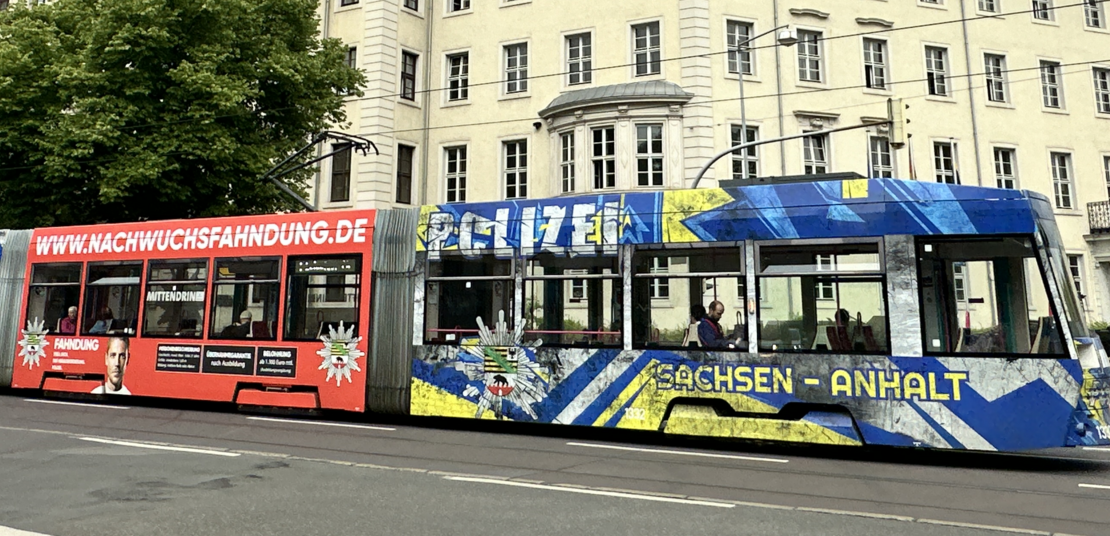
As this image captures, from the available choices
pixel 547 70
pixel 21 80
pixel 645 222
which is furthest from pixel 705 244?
pixel 547 70

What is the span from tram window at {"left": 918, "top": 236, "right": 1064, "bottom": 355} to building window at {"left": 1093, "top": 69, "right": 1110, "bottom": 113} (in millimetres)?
26480

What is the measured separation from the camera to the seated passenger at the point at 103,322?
44.0 feet

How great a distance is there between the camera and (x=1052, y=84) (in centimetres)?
2939

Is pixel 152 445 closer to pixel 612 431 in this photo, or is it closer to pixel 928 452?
pixel 612 431

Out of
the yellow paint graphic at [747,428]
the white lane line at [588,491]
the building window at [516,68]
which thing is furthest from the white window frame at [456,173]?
the white lane line at [588,491]

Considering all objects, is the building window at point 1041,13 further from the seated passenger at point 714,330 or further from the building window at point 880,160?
the seated passenger at point 714,330

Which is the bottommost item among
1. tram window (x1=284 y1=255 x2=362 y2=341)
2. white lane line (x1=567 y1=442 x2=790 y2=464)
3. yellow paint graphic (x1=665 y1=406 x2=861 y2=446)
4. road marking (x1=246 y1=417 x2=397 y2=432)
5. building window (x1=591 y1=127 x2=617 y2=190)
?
white lane line (x1=567 y1=442 x2=790 y2=464)

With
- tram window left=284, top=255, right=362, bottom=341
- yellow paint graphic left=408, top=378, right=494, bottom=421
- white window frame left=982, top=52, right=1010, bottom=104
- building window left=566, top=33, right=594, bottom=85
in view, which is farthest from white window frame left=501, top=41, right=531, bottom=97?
yellow paint graphic left=408, top=378, right=494, bottom=421

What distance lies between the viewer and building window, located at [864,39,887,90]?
27281 millimetres

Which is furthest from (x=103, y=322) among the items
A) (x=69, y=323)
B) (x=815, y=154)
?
(x=815, y=154)

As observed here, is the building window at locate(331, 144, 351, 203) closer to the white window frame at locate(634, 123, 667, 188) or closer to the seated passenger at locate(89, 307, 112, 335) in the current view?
the white window frame at locate(634, 123, 667, 188)

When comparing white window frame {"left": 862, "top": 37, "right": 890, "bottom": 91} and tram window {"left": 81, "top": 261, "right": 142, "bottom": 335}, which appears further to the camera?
white window frame {"left": 862, "top": 37, "right": 890, "bottom": 91}

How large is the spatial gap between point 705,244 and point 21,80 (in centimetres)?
1753

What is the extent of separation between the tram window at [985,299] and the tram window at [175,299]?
10157 millimetres
